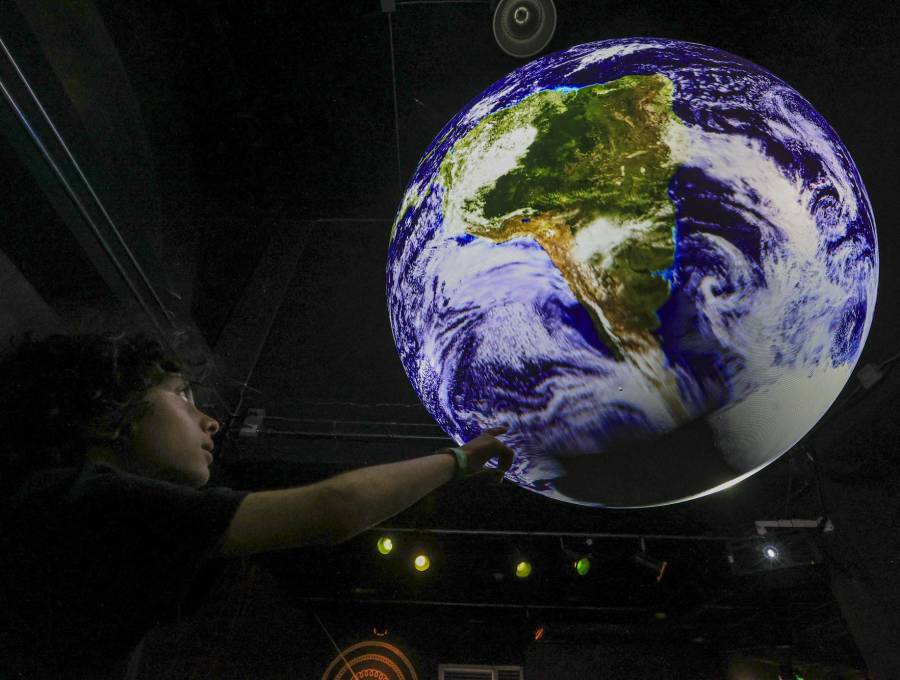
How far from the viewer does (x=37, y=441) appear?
117 cm

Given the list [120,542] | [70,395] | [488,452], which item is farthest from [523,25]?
[120,542]

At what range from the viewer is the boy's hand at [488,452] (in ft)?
4.38

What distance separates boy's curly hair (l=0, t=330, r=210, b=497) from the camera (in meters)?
1.17

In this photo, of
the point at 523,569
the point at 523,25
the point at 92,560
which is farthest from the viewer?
the point at 523,569

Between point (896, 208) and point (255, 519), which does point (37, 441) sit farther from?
point (896, 208)

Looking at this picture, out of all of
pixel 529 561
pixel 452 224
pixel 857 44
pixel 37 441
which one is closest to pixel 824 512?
pixel 529 561

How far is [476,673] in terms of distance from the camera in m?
5.25

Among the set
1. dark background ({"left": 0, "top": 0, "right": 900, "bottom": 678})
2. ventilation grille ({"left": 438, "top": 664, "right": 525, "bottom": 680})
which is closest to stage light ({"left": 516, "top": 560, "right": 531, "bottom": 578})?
dark background ({"left": 0, "top": 0, "right": 900, "bottom": 678})

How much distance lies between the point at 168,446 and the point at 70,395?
0.29m

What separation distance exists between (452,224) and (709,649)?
5961 millimetres

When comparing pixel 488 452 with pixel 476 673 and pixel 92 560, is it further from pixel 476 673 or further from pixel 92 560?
pixel 476 673

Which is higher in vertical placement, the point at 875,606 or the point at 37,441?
the point at 875,606

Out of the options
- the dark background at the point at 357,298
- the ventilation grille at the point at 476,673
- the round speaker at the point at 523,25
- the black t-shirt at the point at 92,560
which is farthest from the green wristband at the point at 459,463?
the ventilation grille at the point at 476,673

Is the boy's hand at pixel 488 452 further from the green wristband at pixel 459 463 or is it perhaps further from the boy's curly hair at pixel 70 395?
the boy's curly hair at pixel 70 395
